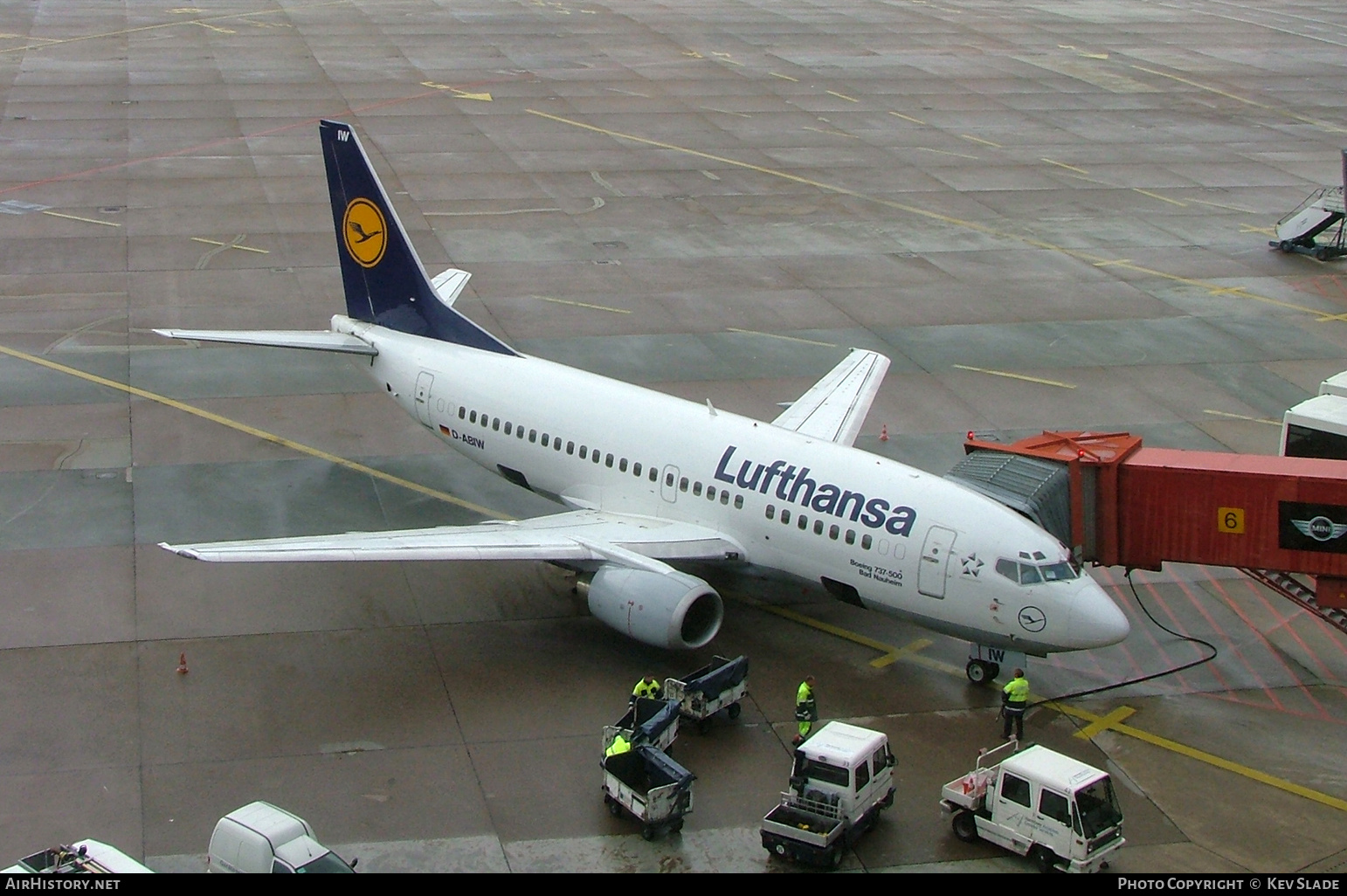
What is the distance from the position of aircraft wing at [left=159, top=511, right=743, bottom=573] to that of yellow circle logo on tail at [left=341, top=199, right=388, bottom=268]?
959cm

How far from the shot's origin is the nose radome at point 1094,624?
1113 inches

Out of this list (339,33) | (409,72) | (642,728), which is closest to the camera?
(642,728)

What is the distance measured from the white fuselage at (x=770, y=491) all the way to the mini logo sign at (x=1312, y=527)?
3.96m

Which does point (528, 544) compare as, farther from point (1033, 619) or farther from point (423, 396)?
point (1033, 619)

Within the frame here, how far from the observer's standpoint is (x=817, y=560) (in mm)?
30750

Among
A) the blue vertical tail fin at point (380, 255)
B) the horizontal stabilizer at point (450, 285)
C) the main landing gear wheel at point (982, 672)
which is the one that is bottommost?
the main landing gear wheel at point (982, 672)

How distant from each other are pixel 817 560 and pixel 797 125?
55853 millimetres

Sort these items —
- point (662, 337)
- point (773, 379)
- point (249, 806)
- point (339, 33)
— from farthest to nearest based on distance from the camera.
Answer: point (339, 33) → point (662, 337) → point (773, 379) → point (249, 806)

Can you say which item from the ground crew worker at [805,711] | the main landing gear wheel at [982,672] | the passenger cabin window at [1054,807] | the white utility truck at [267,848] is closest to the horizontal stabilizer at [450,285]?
the ground crew worker at [805,711]

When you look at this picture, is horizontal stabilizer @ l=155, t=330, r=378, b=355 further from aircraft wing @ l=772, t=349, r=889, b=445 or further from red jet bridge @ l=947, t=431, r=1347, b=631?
red jet bridge @ l=947, t=431, r=1347, b=631

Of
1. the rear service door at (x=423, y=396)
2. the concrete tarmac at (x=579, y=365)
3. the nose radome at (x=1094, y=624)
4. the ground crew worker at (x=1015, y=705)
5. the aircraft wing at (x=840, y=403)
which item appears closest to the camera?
the concrete tarmac at (x=579, y=365)

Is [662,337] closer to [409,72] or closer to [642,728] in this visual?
[642,728]

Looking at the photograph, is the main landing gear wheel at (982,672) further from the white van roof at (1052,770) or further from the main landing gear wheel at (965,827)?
the main landing gear wheel at (965,827)
